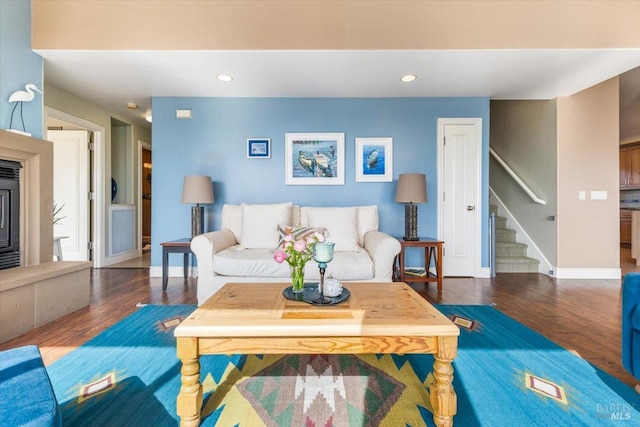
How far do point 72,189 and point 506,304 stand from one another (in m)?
5.66

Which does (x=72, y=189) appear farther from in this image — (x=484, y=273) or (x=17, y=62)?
(x=484, y=273)

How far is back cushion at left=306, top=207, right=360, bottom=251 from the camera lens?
3.00 metres

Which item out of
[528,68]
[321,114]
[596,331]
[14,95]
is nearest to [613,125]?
[528,68]

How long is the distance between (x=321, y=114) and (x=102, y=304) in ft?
10.1

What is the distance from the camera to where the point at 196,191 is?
3303 mm

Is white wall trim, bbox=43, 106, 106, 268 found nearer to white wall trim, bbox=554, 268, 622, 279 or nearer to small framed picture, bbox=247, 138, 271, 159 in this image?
small framed picture, bbox=247, 138, 271, 159

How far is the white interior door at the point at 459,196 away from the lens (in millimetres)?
3729

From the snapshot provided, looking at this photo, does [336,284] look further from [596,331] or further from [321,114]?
[321,114]

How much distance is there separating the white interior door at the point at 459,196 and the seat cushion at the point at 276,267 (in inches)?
67.0

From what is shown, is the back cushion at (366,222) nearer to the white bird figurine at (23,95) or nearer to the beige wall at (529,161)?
the beige wall at (529,161)

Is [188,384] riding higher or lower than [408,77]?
lower

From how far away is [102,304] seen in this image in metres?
2.70

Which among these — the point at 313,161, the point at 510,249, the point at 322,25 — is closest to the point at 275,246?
the point at 313,161

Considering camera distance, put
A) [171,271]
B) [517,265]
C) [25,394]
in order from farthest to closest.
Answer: [517,265], [171,271], [25,394]
